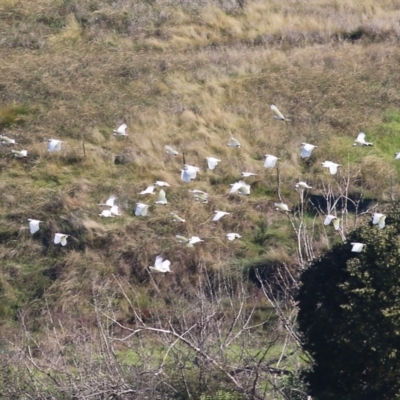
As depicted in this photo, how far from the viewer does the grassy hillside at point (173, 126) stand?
65.3 feet

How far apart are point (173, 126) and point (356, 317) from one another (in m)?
15.6

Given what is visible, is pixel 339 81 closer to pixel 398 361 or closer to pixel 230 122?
pixel 230 122

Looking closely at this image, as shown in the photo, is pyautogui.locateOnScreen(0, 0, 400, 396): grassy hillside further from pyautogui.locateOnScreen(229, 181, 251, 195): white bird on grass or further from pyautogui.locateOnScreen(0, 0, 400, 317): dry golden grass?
pyautogui.locateOnScreen(229, 181, 251, 195): white bird on grass

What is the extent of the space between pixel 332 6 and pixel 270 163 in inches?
→ 758

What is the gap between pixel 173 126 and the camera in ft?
81.7

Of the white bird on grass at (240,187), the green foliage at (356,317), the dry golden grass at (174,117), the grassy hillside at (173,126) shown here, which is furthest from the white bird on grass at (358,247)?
the dry golden grass at (174,117)

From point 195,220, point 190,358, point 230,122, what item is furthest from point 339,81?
point 190,358

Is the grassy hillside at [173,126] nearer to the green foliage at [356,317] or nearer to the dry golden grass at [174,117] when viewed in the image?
the dry golden grass at [174,117]

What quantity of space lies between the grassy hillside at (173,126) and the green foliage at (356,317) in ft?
22.8

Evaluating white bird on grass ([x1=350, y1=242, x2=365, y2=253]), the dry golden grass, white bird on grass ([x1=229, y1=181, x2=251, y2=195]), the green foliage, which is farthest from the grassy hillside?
white bird on grass ([x1=350, y1=242, x2=365, y2=253])

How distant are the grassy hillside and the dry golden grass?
42 mm

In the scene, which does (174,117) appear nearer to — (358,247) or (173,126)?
(173,126)

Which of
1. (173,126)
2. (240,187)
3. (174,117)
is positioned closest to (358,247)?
(240,187)

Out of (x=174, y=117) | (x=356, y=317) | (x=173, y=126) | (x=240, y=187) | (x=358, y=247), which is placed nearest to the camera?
(x=356, y=317)
